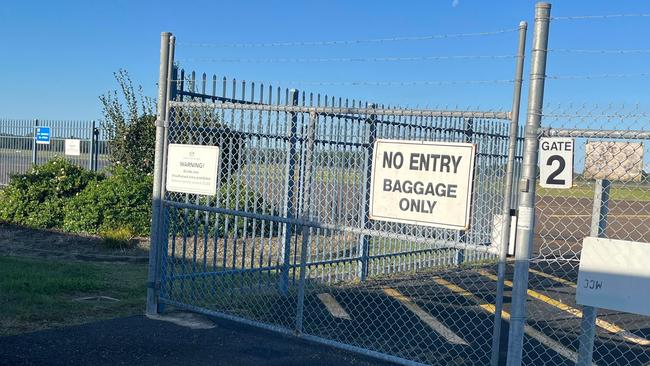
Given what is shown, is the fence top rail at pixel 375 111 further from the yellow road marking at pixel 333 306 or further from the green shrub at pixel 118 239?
the green shrub at pixel 118 239

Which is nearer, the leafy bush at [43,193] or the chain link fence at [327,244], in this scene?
the chain link fence at [327,244]

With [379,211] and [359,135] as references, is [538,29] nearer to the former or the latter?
[379,211]

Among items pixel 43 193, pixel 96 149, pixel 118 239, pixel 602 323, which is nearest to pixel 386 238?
pixel 602 323

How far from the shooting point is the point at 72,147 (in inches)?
748

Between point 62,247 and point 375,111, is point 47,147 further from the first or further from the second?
point 375,111

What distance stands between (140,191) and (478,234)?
7.40 m

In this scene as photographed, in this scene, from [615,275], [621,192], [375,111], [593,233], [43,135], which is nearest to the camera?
[615,275]

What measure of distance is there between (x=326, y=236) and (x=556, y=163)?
5635 millimetres

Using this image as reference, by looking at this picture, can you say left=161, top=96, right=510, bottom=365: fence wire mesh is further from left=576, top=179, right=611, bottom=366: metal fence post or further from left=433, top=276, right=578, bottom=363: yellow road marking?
left=576, top=179, right=611, bottom=366: metal fence post

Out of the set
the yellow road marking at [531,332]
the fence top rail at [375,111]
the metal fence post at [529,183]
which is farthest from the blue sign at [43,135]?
the metal fence post at [529,183]

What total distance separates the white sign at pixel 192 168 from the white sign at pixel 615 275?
359 cm

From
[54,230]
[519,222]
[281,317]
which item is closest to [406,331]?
[281,317]

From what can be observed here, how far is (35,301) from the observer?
25.6 ft

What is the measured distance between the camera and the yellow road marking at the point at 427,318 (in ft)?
23.0
